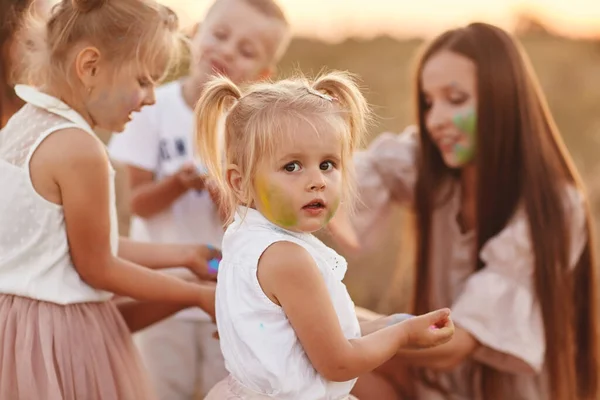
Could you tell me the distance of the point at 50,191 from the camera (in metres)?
2.50

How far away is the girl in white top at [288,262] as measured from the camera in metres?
2.20

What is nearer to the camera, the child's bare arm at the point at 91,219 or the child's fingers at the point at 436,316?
the child's fingers at the point at 436,316

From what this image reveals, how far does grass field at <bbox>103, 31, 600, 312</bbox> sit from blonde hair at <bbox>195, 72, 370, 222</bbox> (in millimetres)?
1654

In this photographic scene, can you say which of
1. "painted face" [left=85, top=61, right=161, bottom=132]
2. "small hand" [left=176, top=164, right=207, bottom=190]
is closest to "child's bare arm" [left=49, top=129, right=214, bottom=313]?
"painted face" [left=85, top=61, right=161, bottom=132]

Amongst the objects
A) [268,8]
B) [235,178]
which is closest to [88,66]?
[235,178]

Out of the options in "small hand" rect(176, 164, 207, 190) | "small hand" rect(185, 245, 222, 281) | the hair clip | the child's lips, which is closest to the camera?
the hair clip

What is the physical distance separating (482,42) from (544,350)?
44.9 inches

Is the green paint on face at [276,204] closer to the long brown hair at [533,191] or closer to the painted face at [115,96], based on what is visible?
the painted face at [115,96]

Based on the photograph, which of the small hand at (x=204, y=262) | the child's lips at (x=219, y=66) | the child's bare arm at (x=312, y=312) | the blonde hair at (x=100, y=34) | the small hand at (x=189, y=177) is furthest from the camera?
the child's lips at (x=219, y=66)

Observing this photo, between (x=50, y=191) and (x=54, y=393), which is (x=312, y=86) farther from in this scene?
(x=54, y=393)

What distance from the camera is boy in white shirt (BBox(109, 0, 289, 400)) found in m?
3.56

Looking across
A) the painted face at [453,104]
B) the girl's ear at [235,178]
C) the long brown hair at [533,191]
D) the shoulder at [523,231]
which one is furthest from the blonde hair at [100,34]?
the shoulder at [523,231]

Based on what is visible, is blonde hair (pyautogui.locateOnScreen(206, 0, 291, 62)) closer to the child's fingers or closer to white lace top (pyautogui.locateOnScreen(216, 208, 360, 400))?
white lace top (pyautogui.locateOnScreen(216, 208, 360, 400))

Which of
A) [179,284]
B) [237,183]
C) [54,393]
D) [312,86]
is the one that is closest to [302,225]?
[237,183]
